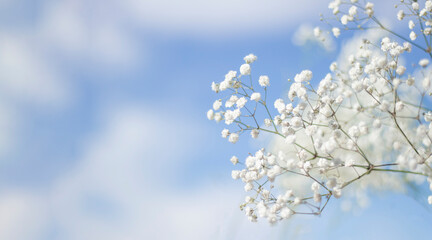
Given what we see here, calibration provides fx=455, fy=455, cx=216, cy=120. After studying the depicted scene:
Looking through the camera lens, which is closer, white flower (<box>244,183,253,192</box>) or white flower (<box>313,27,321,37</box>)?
white flower (<box>244,183,253,192</box>)

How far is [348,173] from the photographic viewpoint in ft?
4.66

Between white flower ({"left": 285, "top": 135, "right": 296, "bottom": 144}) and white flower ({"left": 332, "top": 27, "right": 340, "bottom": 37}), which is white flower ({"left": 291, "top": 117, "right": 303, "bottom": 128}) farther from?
white flower ({"left": 332, "top": 27, "right": 340, "bottom": 37})

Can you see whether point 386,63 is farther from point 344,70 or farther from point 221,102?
point 221,102

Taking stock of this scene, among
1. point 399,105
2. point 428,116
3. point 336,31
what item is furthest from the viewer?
point 336,31

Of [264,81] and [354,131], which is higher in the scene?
[264,81]

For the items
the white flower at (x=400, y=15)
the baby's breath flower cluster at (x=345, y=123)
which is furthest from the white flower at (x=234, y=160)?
the white flower at (x=400, y=15)

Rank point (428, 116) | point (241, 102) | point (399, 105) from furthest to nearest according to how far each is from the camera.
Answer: point (241, 102)
point (428, 116)
point (399, 105)

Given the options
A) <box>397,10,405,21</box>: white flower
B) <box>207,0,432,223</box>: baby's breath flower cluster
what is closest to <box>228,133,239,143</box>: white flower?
<box>207,0,432,223</box>: baby's breath flower cluster

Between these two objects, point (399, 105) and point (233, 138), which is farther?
point (233, 138)

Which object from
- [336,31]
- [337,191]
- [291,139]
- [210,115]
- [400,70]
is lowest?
[337,191]

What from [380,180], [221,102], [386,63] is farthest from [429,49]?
[221,102]

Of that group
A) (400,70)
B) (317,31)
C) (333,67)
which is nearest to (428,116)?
(400,70)

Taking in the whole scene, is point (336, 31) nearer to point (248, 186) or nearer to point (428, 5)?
point (428, 5)

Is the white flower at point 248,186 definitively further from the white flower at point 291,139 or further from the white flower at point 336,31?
the white flower at point 336,31
